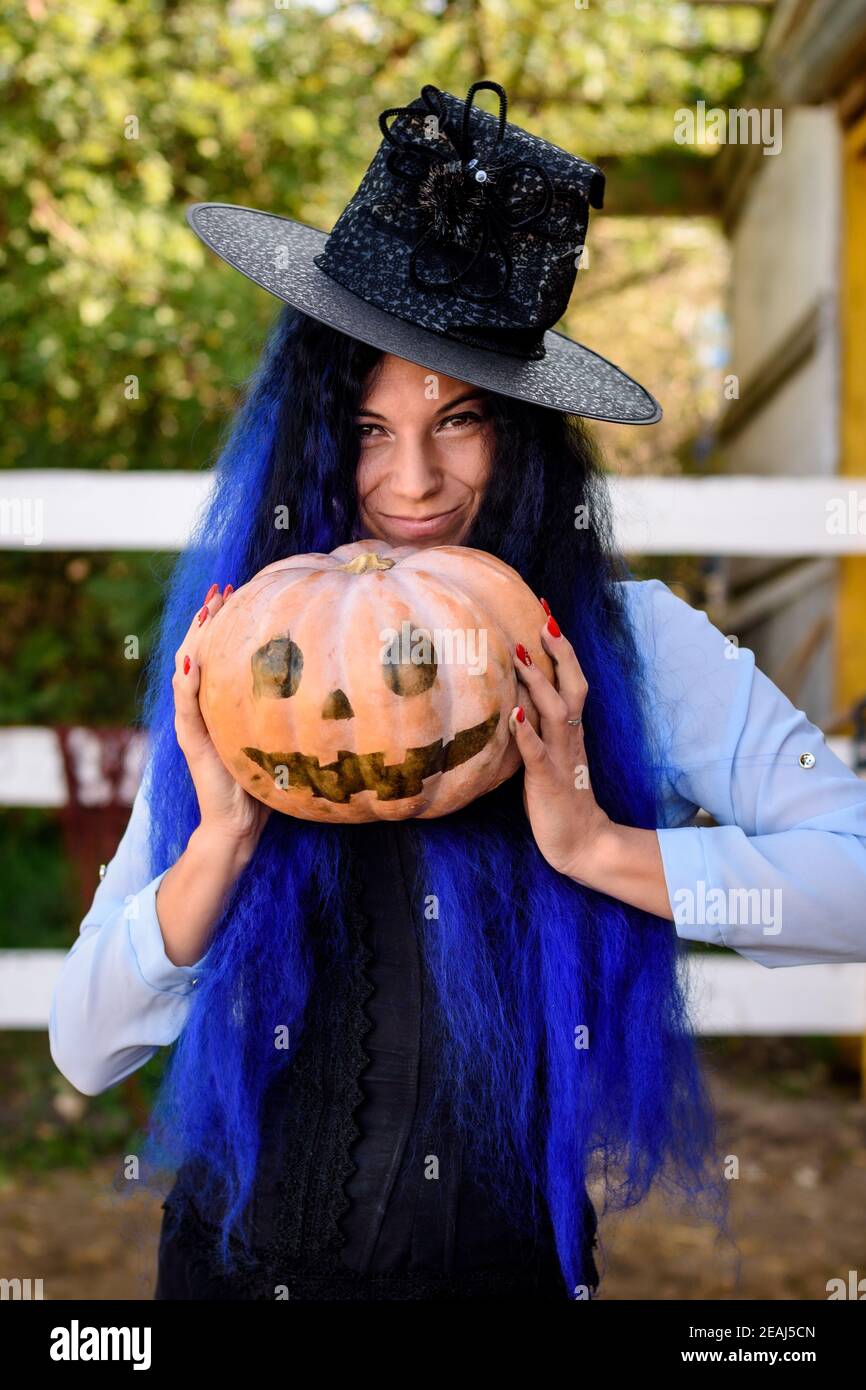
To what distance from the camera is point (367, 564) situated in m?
1.37

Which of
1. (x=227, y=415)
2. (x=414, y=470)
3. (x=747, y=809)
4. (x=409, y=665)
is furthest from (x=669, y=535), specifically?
(x=409, y=665)

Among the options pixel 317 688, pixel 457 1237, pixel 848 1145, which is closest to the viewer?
pixel 317 688

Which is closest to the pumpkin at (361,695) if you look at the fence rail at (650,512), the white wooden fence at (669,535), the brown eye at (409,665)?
the brown eye at (409,665)

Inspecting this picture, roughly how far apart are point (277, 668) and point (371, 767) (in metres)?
0.13

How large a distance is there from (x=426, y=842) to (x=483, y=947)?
0.13m

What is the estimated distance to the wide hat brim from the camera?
→ 1440 millimetres

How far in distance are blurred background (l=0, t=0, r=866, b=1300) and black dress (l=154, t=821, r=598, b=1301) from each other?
6.13ft

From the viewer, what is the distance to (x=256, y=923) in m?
1.52

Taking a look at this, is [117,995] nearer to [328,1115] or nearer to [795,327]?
Result: [328,1115]

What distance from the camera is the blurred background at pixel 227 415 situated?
3.71 meters

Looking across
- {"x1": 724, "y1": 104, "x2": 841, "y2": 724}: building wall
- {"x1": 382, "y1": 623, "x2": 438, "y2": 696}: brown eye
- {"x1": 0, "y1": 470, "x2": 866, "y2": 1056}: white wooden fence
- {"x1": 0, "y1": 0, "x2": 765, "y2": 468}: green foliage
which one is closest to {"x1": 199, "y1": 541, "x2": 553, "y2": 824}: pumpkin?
{"x1": 382, "y1": 623, "x2": 438, "y2": 696}: brown eye

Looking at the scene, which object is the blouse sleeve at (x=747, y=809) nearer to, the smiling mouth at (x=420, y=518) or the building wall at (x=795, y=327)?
the smiling mouth at (x=420, y=518)

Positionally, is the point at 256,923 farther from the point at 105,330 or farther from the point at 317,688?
the point at 105,330

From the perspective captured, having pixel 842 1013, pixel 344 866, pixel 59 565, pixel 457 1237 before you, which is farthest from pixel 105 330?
pixel 457 1237
